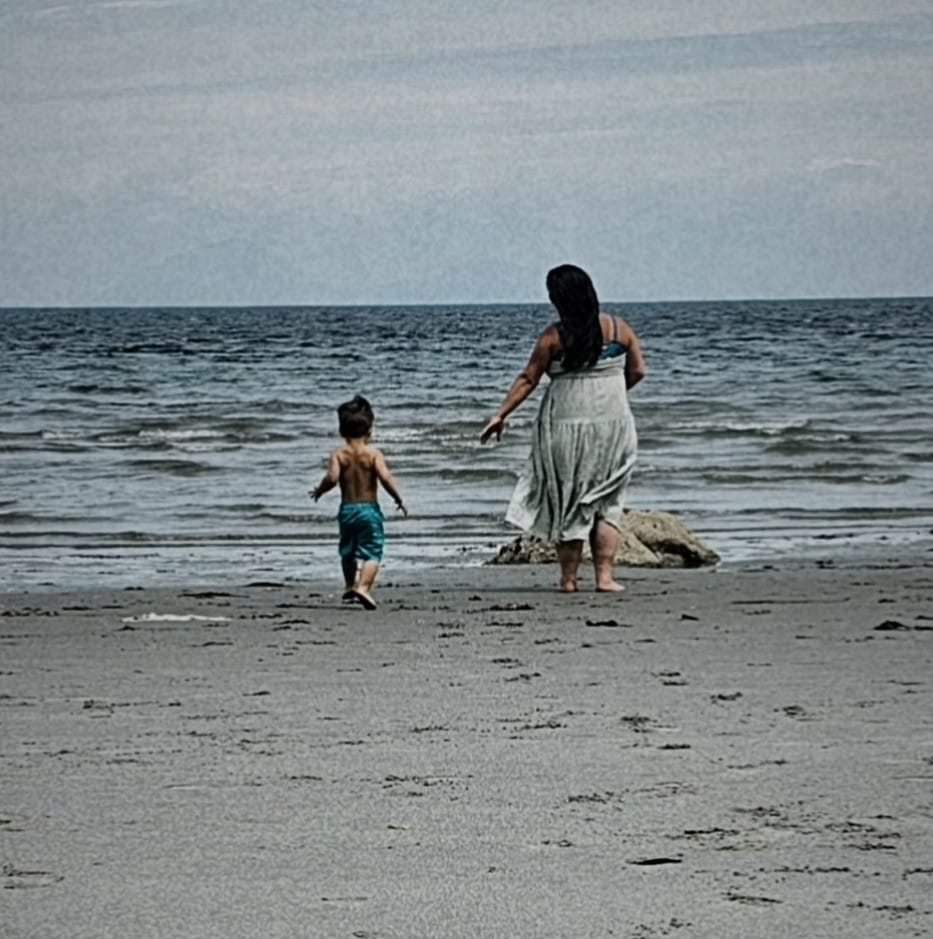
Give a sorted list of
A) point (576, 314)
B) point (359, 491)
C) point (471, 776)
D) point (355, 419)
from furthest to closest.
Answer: point (359, 491) < point (355, 419) < point (576, 314) < point (471, 776)

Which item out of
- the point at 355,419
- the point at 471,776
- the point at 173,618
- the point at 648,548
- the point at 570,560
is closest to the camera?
the point at 471,776

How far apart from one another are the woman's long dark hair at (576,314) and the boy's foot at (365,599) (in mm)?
1507

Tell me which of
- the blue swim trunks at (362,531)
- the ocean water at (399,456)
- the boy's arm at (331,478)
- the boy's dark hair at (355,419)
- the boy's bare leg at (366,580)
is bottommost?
the ocean water at (399,456)

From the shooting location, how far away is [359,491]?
32.6ft

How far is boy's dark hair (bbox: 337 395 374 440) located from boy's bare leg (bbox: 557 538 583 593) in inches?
45.9

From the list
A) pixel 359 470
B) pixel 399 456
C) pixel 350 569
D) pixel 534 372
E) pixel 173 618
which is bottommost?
pixel 399 456

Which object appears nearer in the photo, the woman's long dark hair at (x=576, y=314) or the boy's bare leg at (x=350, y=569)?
the woman's long dark hair at (x=576, y=314)

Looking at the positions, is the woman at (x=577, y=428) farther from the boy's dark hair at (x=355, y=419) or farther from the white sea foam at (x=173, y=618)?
the white sea foam at (x=173, y=618)

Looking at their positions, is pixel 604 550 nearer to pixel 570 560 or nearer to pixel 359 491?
pixel 570 560

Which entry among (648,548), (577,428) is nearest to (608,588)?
(577,428)

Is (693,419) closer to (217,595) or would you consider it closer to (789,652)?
(217,595)

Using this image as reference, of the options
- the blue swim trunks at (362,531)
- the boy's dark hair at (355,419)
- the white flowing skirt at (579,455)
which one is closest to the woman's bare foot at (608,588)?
the white flowing skirt at (579,455)

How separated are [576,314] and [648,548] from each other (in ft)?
9.70

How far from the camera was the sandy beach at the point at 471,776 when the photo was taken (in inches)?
160
